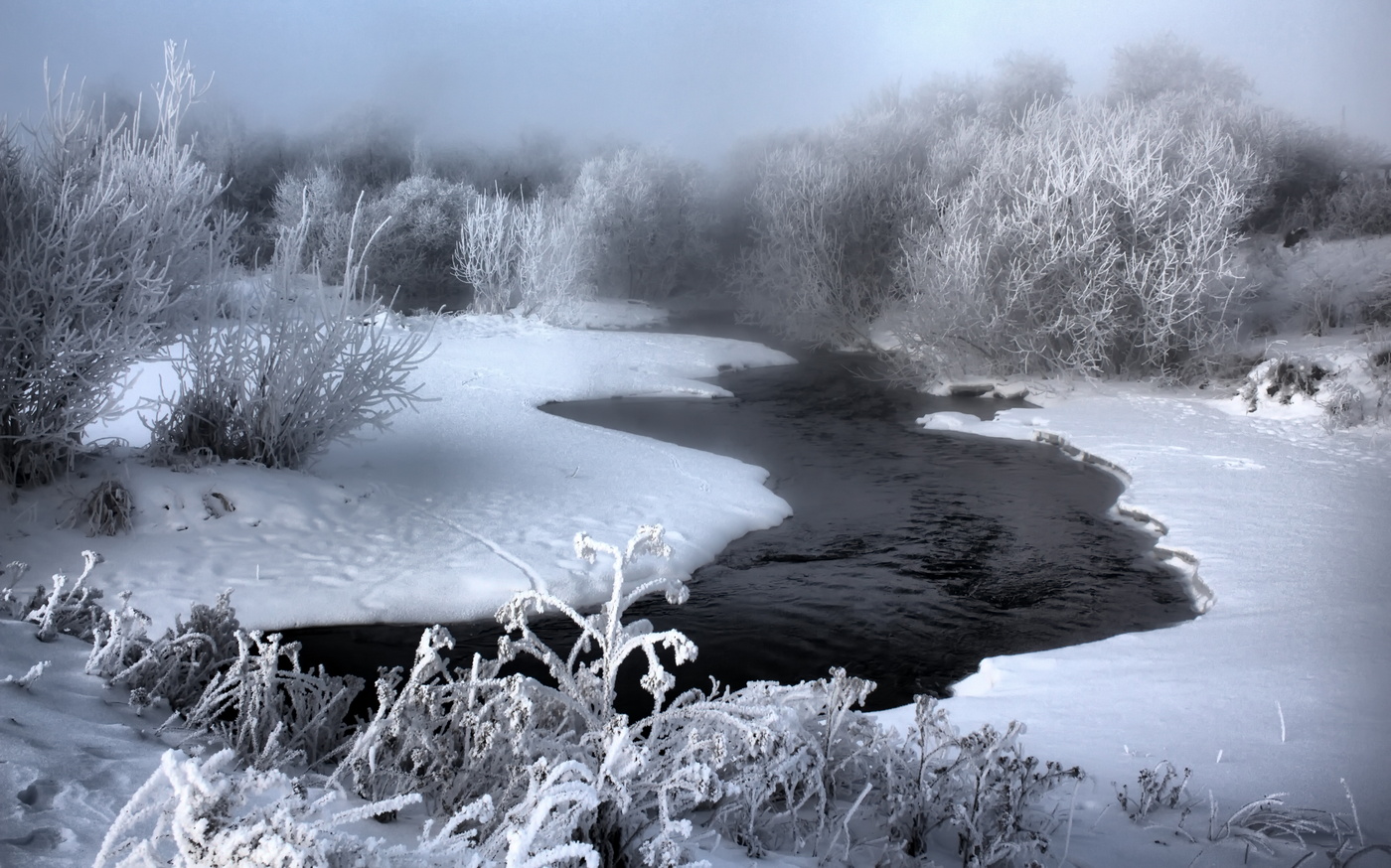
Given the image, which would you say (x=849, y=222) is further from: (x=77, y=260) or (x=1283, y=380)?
(x=77, y=260)

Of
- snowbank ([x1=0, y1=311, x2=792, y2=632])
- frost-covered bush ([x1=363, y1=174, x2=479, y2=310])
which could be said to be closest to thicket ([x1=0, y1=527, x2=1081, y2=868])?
snowbank ([x1=0, y1=311, x2=792, y2=632])

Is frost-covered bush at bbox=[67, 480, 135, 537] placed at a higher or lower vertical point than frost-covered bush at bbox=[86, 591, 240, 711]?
lower

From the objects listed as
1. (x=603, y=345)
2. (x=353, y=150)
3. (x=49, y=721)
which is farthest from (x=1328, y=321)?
(x=353, y=150)

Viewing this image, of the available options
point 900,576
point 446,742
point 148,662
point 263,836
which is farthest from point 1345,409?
point 263,836

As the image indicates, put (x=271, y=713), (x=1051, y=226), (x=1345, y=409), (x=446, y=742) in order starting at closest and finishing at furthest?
(x=446, y=742) < (x=271, y=713) < (x=1345, y=409) < (x=1051, y=226)

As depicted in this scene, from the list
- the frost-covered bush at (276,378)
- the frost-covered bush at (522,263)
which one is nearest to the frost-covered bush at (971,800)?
the frost-covered bush at (276,378)

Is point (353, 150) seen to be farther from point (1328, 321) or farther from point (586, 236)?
point (1328, 321)

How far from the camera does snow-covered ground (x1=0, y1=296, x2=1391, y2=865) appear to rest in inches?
105

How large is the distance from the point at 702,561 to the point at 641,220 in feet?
85.3

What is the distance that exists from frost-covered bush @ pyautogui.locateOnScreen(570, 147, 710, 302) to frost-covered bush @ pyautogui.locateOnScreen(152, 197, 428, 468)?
22315 mm

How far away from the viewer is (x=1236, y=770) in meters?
3.41

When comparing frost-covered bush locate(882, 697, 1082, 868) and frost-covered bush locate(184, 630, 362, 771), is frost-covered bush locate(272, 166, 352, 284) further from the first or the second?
frost-covered bush locate(882, 697, 1082, 868)

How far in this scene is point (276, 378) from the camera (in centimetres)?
768

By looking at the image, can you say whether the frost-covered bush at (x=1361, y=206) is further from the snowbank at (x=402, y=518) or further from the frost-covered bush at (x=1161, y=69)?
the snowbank at (x=402, y=518)
